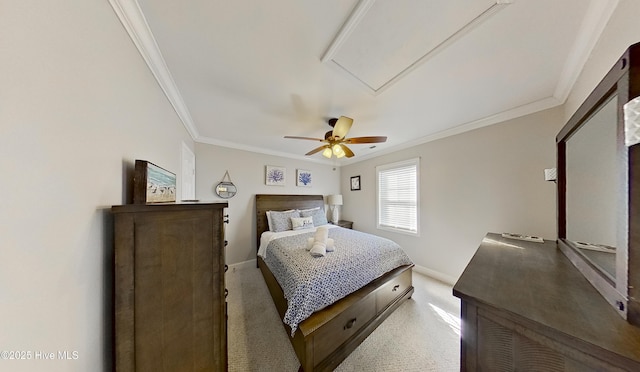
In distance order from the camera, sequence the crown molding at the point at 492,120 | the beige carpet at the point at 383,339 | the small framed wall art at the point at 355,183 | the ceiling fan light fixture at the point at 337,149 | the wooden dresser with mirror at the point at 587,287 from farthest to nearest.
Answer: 1. the small framed wall art at the point at 355,183
2. the ceiling fan light fixture at the point at 337,149
3. the crown molding at the point at 492,120
4. the beige carpet at the point at 383,339
5. the wooden dresser with mirror at the point at 587,287

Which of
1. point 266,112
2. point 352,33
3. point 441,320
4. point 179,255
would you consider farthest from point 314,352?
point 266,112

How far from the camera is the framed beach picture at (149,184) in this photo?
102cm

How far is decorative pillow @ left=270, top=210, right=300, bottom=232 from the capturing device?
3.39 metres

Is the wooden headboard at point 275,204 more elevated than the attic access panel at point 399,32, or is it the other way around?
the attic access panel at point 399,32

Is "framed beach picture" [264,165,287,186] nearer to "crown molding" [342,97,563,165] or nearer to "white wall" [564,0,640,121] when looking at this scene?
"crown molding" [342,97,563,165]

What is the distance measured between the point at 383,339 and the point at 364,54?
2463mm

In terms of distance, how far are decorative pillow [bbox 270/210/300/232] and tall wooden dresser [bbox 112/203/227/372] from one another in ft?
7.73

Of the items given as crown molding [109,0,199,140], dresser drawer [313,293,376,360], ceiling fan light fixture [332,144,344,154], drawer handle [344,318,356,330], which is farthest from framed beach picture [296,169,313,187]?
drawer handle [344,318,356,330]

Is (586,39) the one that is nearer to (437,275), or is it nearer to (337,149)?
(337,149)

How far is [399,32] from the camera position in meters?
1.15

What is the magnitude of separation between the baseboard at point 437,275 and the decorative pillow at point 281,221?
2352 mm

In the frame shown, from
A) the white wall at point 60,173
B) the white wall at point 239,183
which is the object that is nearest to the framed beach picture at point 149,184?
the white wall at point 60,173

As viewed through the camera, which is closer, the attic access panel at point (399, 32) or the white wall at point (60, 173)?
the white wall at point (60, 173)

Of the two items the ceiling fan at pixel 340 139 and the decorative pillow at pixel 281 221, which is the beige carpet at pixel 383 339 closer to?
the decorative pillow at pixel 281 221
